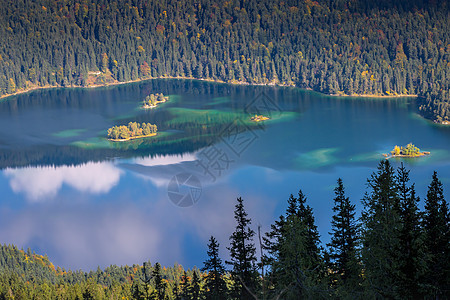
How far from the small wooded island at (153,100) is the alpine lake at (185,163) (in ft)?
8.01

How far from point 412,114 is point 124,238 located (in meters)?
66.2

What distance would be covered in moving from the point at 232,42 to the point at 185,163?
93.4 meters

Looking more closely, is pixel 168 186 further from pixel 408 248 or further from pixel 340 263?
pixel 408 248

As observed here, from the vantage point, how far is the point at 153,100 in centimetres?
12519

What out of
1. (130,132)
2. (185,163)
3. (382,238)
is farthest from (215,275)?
(130,132)

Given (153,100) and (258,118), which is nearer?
(258,118)

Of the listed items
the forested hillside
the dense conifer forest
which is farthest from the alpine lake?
the dense conifer forest

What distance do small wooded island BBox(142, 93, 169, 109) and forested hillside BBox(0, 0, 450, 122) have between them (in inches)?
1116

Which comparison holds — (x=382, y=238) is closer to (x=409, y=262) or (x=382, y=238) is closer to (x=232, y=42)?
(x=409, y=262)

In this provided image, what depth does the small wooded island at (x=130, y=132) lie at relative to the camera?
325ft

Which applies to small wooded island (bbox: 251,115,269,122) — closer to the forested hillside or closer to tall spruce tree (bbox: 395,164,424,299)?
the forested hillside

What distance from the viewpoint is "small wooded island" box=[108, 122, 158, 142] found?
98938 mm

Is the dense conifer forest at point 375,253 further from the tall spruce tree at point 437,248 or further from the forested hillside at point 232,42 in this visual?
the forested hillside at point 232,42

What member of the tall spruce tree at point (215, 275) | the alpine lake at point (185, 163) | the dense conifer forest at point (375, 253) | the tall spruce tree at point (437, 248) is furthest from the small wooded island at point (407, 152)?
the tall spruce tree at point (437, 248)
